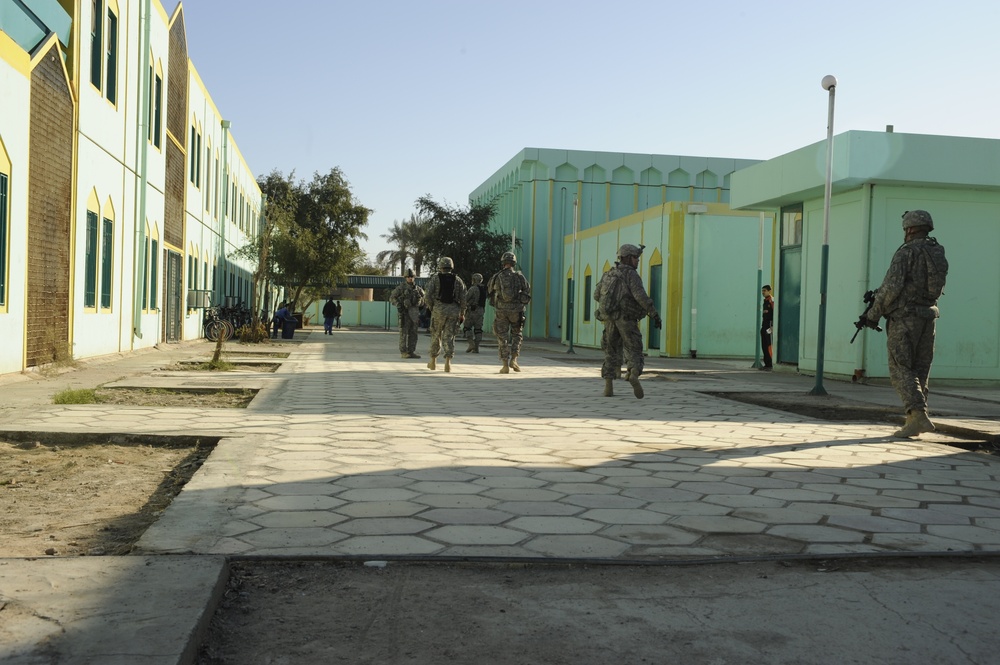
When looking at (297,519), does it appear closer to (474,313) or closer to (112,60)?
(112,60)

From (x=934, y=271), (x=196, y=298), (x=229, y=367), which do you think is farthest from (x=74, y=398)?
(x=196, y=298)

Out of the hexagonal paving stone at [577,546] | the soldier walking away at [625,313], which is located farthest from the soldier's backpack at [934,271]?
the hexagonal paving stone at [577,546]

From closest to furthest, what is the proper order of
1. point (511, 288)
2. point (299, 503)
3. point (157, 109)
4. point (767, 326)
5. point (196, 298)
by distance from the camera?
point (299, 503) < point (511, 288) < point (767, 326) < point (157, 109) < point (196, 298)

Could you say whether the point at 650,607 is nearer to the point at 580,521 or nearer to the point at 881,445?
the point at 580,521

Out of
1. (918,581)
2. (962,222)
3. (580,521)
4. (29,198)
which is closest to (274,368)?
(29,198)

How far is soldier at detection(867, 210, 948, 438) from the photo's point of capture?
7879 mm

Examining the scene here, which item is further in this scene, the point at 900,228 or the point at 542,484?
the point at 900,228

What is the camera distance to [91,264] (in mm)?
15805

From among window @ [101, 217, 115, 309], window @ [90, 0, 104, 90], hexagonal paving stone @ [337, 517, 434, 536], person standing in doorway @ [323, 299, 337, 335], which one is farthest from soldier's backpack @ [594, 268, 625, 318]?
person standing in doorway @ [323, 299, 337, 335]

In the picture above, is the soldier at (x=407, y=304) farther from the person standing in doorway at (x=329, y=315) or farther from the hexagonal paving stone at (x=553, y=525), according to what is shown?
the person standing in doorway at (x=329, y=315)

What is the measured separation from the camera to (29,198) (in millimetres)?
12188

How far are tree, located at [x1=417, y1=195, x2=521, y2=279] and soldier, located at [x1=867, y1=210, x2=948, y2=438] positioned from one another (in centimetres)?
3529

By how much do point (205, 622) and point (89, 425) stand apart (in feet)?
15.7

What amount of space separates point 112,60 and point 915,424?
556 inches
